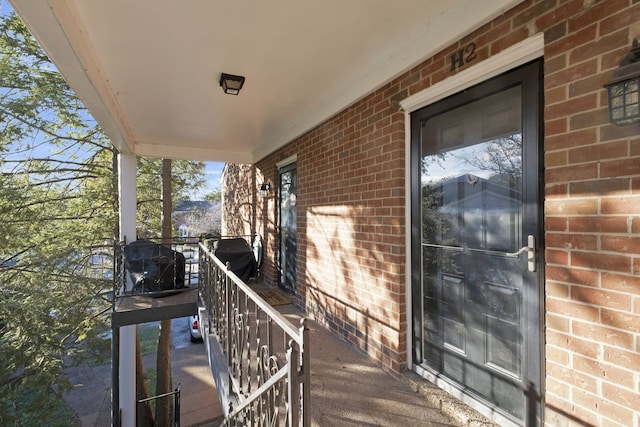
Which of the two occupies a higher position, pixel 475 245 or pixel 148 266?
pixel 475 245

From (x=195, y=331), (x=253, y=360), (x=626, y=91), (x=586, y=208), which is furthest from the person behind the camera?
(x=195, y=331)

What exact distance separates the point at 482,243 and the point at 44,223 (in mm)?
8275

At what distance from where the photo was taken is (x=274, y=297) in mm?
4398

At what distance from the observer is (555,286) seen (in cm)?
138

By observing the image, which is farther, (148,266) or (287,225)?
(287,225)

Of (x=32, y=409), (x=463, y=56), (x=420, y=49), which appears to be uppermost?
(x=420, y=49)

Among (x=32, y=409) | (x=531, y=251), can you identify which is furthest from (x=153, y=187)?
(x=531, y=251)

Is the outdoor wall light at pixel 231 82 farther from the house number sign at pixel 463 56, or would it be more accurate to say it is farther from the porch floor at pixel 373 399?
the porch floor at pixel 373 399

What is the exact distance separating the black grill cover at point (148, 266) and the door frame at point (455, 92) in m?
3.95

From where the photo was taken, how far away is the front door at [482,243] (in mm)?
1555

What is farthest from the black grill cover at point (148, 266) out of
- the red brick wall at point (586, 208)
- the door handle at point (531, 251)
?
the door handle at point (531, 251)

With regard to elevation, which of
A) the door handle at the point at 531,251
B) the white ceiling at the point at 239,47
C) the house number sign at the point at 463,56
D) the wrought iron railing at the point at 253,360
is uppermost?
the white ceiling at the point at 239,47

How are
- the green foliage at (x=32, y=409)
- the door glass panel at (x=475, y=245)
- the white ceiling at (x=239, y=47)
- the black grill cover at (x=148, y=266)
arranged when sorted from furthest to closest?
the green foliage at (x=32, y=409), the black grill cover at (x=148, y=266), the white ceiling at (x=239, y=47), the door glass panel at (x=475, y=245)

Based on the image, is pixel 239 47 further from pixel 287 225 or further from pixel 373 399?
pixel 287 225
